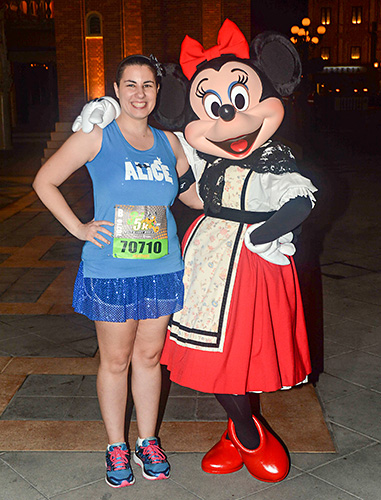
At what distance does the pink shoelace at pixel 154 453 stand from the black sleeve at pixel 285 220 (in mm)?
1124

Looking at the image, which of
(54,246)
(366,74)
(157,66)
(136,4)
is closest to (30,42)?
(136,4)

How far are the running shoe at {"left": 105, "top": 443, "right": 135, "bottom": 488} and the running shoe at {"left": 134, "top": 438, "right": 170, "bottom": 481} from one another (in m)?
0.08

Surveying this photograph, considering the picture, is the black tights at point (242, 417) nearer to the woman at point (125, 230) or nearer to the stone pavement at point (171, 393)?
the stone pavement at point (171, 393)

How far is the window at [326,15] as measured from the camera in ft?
202

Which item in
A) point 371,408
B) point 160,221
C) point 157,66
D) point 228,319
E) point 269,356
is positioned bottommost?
point 371,408

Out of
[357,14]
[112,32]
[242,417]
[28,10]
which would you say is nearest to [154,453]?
[242,417]

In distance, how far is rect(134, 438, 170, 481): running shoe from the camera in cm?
286

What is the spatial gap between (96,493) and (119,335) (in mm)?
736

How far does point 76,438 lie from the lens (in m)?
3.25

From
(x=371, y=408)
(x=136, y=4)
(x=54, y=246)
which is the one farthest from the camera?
(x=136, y=4)

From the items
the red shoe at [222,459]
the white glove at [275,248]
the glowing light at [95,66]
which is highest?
the glowing light at [95,66]

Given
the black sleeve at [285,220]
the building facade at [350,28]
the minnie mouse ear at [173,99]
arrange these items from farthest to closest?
the building facade at [350,28], the minnie mouse ear at [173,99], the black sleeve at [285,220]

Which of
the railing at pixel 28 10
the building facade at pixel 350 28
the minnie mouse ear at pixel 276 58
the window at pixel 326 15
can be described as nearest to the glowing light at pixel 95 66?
the railing at pixel 28 10

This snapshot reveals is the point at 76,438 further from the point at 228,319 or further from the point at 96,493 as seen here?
the point at 228,319
